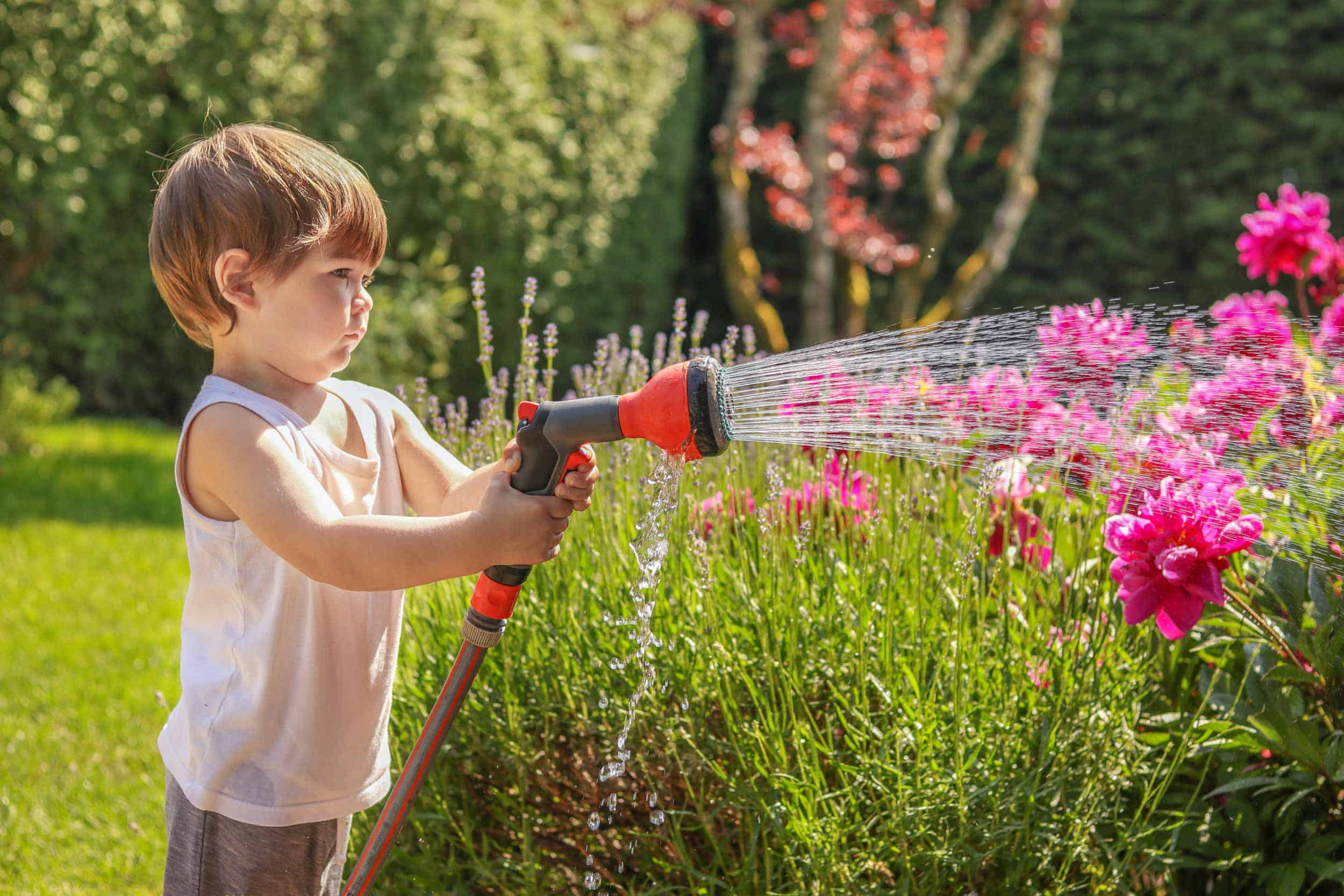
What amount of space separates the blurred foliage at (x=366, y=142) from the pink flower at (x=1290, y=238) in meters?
4.24

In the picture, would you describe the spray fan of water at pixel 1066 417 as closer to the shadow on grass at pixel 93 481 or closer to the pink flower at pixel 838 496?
the pink flower at pixel 838 496

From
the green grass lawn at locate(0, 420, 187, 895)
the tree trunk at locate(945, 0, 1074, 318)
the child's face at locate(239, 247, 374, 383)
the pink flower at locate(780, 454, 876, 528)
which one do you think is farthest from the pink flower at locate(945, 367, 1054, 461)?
the tree trunk at locate(945, 0, 1074, 318)

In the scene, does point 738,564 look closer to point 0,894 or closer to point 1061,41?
point 0,894

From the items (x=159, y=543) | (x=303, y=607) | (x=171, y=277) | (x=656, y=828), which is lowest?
(x=159, y=543)

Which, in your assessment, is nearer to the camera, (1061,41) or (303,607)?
(303,607)

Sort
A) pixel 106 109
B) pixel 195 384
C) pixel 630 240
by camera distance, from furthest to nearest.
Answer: pixel 630 240
pixel 195 384
pixel 106 109

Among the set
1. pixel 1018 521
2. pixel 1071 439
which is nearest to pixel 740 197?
pixel 1018 521

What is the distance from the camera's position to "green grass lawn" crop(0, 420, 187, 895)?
9.07 feet

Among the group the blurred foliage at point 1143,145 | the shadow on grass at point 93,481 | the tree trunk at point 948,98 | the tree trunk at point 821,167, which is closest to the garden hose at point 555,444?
the shadow on grass at point 93,481

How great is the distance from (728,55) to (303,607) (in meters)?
9.22

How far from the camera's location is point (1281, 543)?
212 centimetres

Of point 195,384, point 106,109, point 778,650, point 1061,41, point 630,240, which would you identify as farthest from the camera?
point 1061,41

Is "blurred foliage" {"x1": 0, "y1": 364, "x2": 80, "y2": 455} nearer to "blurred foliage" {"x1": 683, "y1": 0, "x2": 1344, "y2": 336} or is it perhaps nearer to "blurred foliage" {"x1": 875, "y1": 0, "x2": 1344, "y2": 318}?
"blurred foliage" {"x1": 683, "y1": 0, "x2": 1344, "y2": 336}

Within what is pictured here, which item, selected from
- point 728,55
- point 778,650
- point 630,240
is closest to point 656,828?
point 778,650
